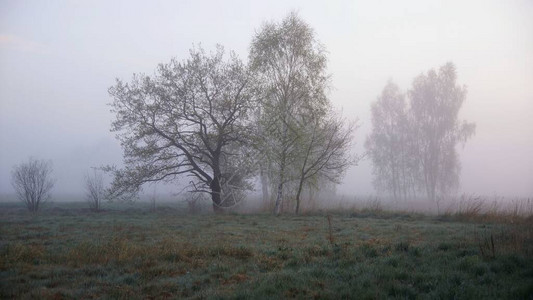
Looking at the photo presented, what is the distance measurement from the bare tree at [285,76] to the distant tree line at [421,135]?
28032 millimetres

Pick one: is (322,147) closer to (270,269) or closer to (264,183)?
(264,183)

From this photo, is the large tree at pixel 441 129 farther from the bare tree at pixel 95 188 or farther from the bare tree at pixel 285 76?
the bare tree at pixel 95 188

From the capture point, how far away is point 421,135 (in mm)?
47469

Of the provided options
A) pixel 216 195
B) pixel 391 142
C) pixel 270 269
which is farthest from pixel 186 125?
pixel 391 142

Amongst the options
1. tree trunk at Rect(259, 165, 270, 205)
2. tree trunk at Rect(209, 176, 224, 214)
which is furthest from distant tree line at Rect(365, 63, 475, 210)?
tree trunk at Rect(209, 176, 224, 214)

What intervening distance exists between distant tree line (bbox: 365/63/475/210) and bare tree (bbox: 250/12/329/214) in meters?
28.0

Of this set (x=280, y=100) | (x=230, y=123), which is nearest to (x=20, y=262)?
(x=230, y=123)

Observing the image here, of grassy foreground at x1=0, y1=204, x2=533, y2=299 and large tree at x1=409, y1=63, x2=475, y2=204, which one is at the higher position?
large tree at x1=409, y1=63, x2=475, y2=204

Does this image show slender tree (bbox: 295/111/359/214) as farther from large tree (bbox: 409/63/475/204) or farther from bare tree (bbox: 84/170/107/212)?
large tree (bbox: 409/63/475/204)

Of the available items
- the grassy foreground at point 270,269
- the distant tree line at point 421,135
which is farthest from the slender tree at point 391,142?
the grassy foreground at point 270,269

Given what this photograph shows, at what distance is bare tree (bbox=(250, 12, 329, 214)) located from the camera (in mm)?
23766

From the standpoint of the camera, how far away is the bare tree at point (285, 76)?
2377 cm

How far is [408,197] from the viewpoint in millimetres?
53500

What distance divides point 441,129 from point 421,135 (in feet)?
8.33
